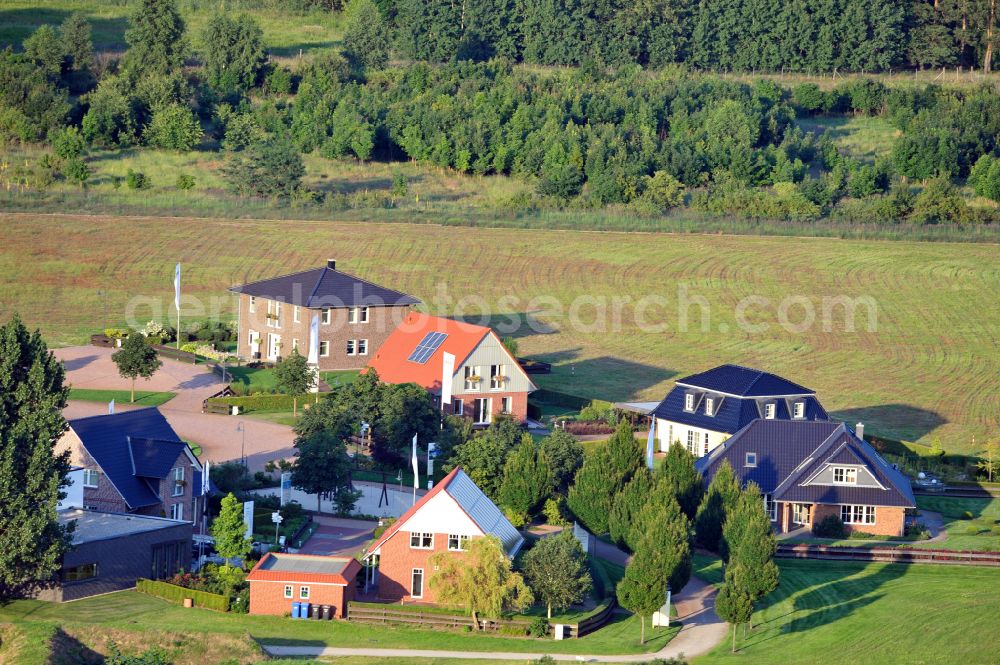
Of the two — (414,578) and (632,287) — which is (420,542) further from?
(632,287)

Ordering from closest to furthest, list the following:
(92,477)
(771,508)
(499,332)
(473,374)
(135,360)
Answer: (92,477) < (771,508) < (473,374) < (135,360) < (499,332)

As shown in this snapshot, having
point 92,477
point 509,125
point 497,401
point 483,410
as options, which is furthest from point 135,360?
point 509,125

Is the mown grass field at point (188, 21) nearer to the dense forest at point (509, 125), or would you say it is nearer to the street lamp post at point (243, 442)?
the dense forest at point (509, 125)

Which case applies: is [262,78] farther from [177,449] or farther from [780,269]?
[177,449]

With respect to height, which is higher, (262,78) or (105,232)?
(262,78)

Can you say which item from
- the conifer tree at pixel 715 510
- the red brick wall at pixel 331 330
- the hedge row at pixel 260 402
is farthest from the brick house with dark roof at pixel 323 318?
the conifer tree at pixel 715 510

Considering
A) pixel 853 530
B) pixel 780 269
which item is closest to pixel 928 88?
pixel 780 269
